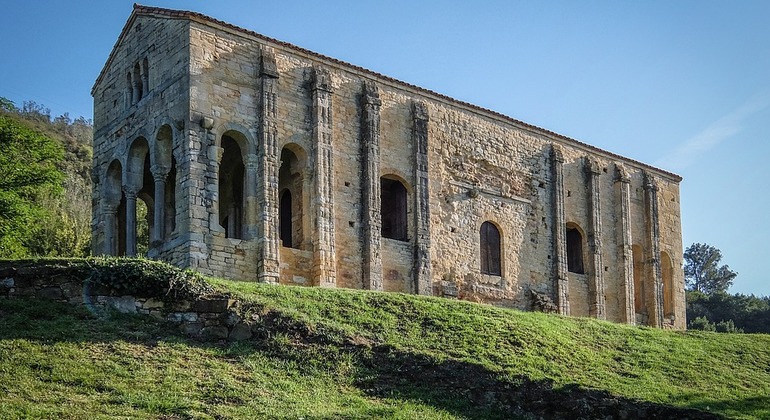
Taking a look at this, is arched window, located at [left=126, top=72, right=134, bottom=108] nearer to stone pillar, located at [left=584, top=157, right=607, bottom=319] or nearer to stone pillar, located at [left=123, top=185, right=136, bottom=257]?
stone pillar, located at [left=123, top=185, right=136, bottom=257]

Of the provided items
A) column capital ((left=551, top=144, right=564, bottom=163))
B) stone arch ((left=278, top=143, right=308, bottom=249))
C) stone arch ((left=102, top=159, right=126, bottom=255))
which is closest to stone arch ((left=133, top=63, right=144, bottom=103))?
stone arch ((left=102, top=159, right=126, bottom=255))

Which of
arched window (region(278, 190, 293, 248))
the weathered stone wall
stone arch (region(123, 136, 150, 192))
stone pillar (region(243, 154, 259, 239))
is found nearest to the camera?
the weathered stone wall

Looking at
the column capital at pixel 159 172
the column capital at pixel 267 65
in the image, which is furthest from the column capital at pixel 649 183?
the column capital at pixel 159 172

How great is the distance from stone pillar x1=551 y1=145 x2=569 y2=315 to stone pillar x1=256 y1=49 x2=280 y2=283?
1147 cm

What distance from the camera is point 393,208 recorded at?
3062 centimetres

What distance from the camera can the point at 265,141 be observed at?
26.7 m

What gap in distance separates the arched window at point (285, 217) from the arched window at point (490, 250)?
6.52 metres

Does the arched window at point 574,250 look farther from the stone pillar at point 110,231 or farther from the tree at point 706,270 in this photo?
the tree at point 706,270

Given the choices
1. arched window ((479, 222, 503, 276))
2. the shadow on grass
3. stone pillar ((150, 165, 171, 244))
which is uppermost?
stone pillar ((150, 165, 171, 244))

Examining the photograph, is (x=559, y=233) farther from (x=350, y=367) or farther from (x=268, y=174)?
(x=350, y=367)

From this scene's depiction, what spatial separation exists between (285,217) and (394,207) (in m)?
3.47

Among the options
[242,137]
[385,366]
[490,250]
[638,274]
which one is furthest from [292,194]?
[638,274]

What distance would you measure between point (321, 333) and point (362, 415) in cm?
359

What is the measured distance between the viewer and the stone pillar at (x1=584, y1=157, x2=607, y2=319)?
35.0 metres
